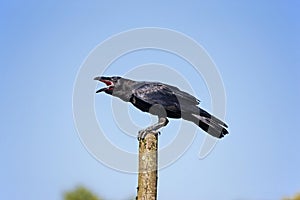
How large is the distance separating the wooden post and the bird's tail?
2.34 feet

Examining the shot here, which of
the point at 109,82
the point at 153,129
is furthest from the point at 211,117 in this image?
the point at 109,82

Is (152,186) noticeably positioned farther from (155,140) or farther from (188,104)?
(188,104)

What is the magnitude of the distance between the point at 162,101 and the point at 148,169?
3.82ft

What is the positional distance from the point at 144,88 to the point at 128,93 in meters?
0.24

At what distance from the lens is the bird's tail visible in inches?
310

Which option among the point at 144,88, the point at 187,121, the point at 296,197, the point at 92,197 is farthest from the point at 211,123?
the point at 92,197

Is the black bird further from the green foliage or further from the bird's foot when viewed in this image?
the green foliage

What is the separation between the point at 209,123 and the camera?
7.87m

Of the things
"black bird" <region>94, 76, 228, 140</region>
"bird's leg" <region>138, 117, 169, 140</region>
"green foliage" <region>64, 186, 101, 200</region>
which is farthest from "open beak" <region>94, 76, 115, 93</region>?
"green foliage" <region>64, 186, 101, 200</region>

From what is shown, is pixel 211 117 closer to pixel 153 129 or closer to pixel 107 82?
pixel 153 129

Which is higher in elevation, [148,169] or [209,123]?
[209,123]

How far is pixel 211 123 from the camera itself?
7.86 meters

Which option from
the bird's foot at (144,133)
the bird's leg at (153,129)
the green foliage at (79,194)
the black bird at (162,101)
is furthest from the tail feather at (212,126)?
the green foliage at (79,194)

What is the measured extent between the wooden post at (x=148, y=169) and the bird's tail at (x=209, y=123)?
28.1 inches
